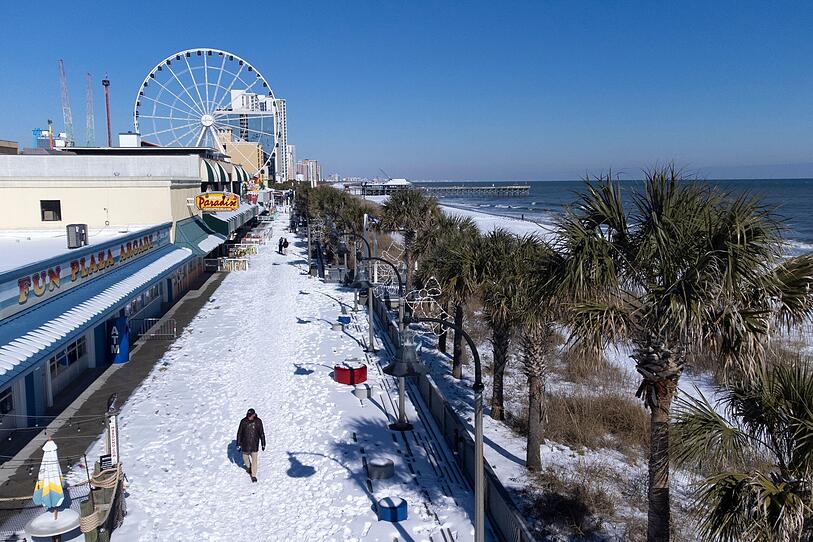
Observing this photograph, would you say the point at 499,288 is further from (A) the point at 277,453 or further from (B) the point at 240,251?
(B) the point at 240,251

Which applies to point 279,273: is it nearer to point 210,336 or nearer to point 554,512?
point 210,336

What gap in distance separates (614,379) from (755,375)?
11916mm

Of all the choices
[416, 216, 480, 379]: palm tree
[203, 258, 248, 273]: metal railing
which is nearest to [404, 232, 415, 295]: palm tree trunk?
[416, 216, 480, 379]: palm tree

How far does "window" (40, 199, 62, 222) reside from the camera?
2341cm

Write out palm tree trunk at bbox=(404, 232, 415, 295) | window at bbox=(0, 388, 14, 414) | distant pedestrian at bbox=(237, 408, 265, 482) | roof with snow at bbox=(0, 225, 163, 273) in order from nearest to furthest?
1. distant pedestrian at bbox=(237, 408, 265, 482)
2. window at bbox=(0, 388, 14, 414)
3. roof with snow at bbox=(0, 225, 163, 273)
4. palm tree trunk at bbox=(404, 232, 415, 295)

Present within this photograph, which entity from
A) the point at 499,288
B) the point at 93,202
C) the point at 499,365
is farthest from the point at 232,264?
the point at 499,288

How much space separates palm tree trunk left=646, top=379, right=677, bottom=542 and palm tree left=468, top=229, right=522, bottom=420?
5772 mm

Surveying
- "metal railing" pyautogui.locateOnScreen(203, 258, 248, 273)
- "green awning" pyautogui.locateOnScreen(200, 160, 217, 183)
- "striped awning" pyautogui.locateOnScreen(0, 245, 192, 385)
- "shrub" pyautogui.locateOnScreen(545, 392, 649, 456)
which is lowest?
"shrub" pyautogui.locateOnScreen(545, 392, 649, 456)

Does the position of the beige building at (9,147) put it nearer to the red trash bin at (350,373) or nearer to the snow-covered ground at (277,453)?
the snow-covered ground at (277,453)

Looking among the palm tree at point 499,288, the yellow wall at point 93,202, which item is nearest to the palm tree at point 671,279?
the palm tree at point 499,288

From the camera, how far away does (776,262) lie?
21.6 feet

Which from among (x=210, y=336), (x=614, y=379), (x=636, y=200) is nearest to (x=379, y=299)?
(x=210, y=336)

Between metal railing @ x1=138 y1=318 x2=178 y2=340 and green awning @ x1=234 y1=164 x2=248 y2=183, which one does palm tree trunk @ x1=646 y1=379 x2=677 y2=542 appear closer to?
metal railing @ x1=138 y1=318 x2=178 y2=340

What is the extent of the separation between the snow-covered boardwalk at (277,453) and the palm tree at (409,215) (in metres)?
5.05
